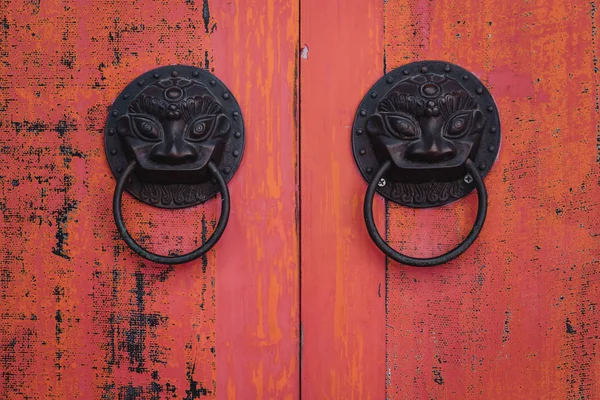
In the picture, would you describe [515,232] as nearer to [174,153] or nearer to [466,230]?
[466,230]

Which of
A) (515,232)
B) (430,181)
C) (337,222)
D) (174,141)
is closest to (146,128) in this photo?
(174,141)

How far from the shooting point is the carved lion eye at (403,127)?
61 cm

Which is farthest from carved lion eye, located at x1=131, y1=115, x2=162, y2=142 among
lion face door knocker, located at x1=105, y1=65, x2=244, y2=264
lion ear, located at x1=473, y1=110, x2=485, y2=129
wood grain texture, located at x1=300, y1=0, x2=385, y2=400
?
lion ear, located at x1=473, y1=110, x2=485, y2=129

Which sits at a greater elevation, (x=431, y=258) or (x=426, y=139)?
(x=426, y=139)

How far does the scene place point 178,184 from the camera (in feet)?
2.14

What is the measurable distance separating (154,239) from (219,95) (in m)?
0.23

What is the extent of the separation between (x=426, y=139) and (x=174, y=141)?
33 cm

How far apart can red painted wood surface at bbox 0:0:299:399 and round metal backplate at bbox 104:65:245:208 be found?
0.05ft

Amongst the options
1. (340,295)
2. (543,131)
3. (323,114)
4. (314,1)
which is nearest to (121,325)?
(340,295)

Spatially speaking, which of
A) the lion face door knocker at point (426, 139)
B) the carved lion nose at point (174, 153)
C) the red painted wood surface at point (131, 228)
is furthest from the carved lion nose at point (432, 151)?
the carved lion nose at point (174, 153)

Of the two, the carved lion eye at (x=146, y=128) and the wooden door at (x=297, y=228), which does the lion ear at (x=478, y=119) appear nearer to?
the wooden door at (x=297, y=228)

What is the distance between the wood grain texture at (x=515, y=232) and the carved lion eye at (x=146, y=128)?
33 centimetres

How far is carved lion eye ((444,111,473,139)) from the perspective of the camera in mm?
604

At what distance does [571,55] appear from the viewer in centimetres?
64
